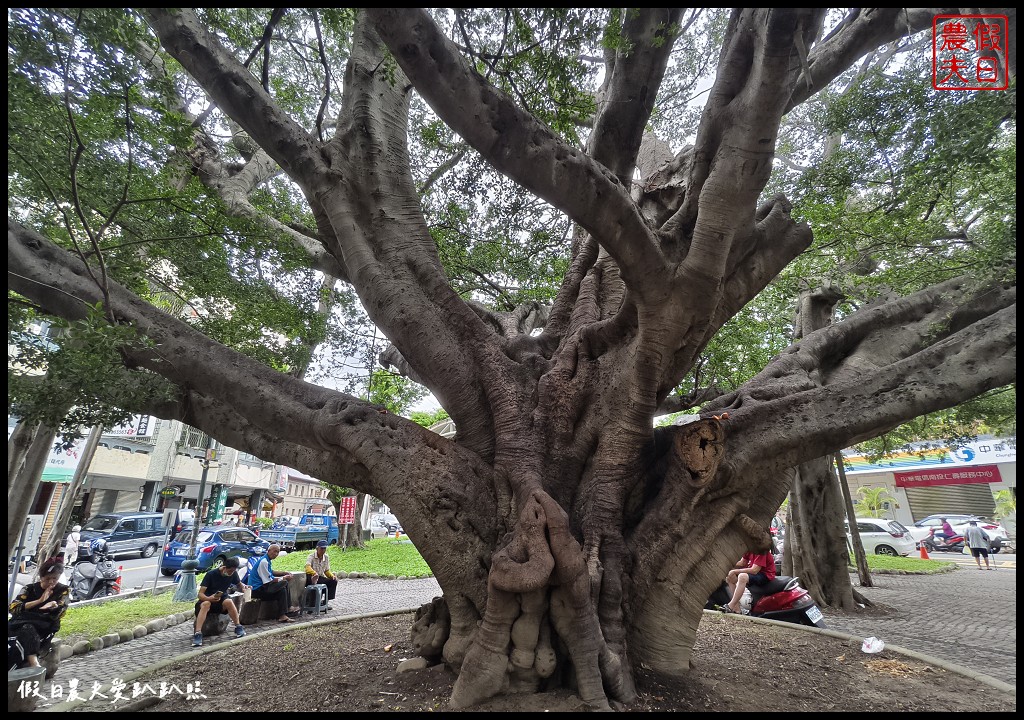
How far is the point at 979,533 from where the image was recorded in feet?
46.2

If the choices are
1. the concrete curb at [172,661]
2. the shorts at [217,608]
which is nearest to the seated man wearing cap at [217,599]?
the shorts at [217,608]

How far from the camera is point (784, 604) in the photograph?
233 inches

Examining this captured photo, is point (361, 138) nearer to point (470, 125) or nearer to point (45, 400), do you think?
point (470, 125)

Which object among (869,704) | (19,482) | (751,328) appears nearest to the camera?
(869,704)

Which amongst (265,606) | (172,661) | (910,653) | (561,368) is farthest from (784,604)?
(265,606)

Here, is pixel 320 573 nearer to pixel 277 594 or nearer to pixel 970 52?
pixel 277 594

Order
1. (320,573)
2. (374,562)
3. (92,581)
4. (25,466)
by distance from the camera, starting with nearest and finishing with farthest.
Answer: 1. (25,466)
2. (320,573)
3. (92,581)
4. (374,562)

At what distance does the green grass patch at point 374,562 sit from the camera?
13.1m

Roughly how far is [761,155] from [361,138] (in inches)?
127

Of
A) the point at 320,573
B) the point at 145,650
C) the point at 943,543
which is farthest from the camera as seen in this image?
the point at 943,543

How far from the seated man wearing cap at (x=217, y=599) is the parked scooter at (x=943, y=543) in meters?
21.8

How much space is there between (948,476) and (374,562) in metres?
25.3

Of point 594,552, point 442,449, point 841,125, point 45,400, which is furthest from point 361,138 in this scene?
point 841,125

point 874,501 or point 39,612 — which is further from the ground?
point 874,501
